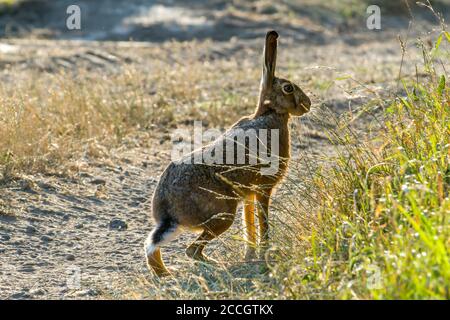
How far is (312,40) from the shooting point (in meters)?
17.0

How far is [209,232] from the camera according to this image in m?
5.62

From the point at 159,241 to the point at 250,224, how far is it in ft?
2.22

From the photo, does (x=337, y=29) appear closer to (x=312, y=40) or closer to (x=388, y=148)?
(x=312, y=40)

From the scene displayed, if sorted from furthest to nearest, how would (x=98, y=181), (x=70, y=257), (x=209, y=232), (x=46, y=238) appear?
(x=98, y=181), (x=46, y=238), (x=70, y=257), (x=209, y=232)

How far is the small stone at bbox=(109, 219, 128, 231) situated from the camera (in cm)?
695

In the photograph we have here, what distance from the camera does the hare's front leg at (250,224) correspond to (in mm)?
5637

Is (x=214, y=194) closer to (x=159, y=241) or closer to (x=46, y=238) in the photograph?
(x=159, y=241)

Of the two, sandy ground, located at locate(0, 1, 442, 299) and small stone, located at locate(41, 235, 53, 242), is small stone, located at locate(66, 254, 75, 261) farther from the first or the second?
small stone, located at locate(41, 235, 53, 242)

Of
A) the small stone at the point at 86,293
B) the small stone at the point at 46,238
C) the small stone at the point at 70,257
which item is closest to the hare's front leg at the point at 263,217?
the small stone at the point at 86,293

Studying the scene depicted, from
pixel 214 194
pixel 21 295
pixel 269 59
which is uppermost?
pixel 269 59

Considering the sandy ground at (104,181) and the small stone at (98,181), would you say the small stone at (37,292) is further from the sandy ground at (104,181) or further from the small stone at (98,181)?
the small stone at (98,181)

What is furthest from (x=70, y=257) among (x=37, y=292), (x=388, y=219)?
(x=388, y=219)

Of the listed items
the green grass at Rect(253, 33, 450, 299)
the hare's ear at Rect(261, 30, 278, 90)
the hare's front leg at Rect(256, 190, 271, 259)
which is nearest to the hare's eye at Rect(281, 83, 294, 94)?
the hare's ear at Rect(261, 30, 278, 90)
